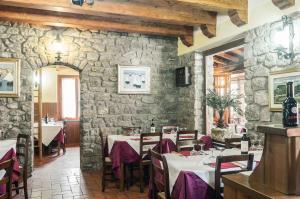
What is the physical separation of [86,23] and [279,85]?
340 cm

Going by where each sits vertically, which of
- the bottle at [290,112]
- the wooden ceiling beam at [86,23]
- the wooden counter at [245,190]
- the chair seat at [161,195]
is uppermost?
the wooden ceiling beam at [86,23]

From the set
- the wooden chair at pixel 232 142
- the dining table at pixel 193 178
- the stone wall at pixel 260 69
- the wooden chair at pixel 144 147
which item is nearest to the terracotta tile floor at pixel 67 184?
the wooden chair at pixel 144 147

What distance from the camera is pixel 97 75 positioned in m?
5.55

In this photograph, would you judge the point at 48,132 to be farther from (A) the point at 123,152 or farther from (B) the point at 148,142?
(B) the point at 148,142

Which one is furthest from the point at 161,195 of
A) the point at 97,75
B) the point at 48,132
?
the point at 48,132

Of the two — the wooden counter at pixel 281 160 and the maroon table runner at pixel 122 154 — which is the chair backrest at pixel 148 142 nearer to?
the maroon table runner at pixel 122 154

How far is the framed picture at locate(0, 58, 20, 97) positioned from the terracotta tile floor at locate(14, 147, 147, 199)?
1632mm

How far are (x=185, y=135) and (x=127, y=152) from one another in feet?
3.59

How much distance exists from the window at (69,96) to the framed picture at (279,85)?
21.4 feet

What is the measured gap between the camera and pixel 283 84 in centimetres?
339

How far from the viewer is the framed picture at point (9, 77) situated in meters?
4.95

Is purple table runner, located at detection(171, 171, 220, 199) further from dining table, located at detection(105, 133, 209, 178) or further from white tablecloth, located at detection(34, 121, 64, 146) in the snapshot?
white tablecloth, located at detection(34, 121, 64, 146)

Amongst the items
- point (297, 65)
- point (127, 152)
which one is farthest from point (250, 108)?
point (127, 152)

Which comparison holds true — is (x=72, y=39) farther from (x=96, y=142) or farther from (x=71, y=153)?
(x=71, y=153)
